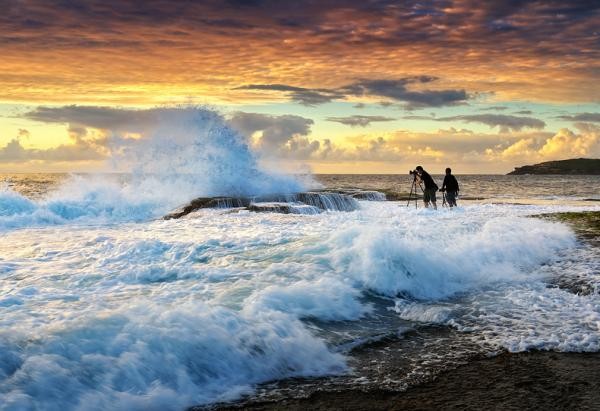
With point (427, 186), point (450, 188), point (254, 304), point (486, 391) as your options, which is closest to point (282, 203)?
point (427, 186)

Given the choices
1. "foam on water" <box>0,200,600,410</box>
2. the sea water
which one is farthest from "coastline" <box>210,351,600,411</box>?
"foam on water" <box>0,200,600,410</box>

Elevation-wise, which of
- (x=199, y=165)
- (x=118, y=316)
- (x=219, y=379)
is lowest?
(x=219, y=379)

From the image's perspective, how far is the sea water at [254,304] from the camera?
5.16 meters

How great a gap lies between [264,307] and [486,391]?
320cm

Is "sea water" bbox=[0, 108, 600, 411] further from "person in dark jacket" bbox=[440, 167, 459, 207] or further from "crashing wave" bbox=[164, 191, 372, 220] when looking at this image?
"person in dark jacket" bbox=[440, 167, 459, 207]

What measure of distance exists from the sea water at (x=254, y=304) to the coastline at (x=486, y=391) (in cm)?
39

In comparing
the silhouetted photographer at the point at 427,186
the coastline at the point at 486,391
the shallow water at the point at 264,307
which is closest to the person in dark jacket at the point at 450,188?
the silhouetted photographer at the point at 427,186

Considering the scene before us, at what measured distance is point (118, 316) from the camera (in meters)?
6.32

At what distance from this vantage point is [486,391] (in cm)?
490

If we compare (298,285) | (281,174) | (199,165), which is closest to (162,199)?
(199,165)

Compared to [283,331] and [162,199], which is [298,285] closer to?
[283,331]

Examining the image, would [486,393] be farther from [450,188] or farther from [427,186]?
[450,188]

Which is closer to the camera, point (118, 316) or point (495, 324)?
point (118, 316)

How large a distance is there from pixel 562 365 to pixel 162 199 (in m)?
24.0
